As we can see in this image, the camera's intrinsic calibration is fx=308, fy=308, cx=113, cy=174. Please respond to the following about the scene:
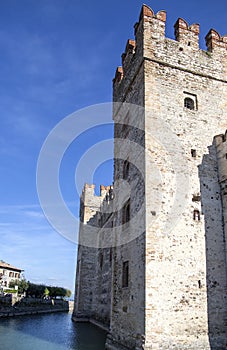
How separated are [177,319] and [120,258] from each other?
393cm

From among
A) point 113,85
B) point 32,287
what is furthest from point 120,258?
point 32,287

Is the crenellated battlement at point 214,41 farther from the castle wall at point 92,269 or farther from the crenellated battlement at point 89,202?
the crenellated battlement at point 89,202

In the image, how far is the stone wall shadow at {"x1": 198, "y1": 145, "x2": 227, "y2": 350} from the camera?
31.2ft

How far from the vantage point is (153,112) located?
11531mm

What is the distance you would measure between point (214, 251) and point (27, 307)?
1023 inches

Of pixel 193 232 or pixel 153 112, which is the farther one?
pixel 153 112

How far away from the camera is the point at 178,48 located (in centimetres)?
1291

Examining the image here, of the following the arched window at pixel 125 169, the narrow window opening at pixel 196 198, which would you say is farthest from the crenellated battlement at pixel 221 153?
the arched window at pixel 125 169

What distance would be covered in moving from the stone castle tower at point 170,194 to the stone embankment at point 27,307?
1805 cm

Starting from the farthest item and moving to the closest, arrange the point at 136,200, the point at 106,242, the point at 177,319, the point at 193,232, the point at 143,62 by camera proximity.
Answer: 1. the point at 106,242
2. the point at 143,62
3. the point at 136,200
4. the point at 193,232
5. the point at 177,319

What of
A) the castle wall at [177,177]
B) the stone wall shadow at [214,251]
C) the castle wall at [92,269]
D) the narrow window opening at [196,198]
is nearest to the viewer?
the castle wall at [177,177]

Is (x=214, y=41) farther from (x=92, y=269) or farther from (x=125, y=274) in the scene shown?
(x=92, y=269)

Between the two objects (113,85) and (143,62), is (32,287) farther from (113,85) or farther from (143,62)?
(143,62)

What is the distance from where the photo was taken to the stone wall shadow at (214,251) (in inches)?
375
